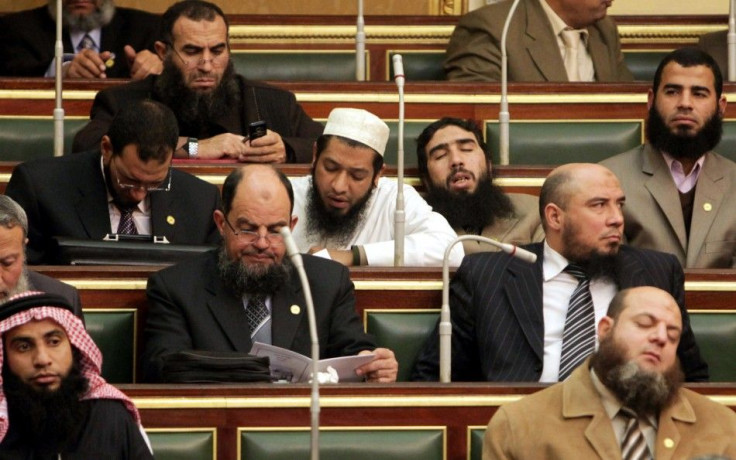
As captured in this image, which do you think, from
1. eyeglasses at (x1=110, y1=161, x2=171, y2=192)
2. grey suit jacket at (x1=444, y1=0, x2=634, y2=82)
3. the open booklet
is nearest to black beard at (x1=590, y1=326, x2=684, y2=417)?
the open booklet

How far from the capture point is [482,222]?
7.57 metres

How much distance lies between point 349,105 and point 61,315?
10.3ft

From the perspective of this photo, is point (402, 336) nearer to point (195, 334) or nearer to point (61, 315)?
point (195, 334)

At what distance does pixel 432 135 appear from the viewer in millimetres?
7762

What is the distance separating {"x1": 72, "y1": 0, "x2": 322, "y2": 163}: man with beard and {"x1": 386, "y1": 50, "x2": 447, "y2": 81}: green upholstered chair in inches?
56.0

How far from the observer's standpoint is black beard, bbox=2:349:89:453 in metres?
5.32

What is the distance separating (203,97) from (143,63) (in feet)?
2.22

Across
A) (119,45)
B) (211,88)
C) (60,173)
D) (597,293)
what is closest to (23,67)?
(119,45)

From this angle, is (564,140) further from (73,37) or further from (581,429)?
(581,429)

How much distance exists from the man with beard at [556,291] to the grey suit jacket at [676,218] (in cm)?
63

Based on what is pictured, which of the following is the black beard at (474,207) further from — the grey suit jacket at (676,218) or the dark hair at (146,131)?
the dark hair at (146,131)

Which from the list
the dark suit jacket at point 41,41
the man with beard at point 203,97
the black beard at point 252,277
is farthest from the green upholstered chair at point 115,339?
the dark suit jacket at point 41,41

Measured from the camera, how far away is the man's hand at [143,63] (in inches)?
330

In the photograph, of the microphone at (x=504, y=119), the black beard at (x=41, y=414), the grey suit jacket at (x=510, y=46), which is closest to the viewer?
the black beard at (x=41, y=414)
